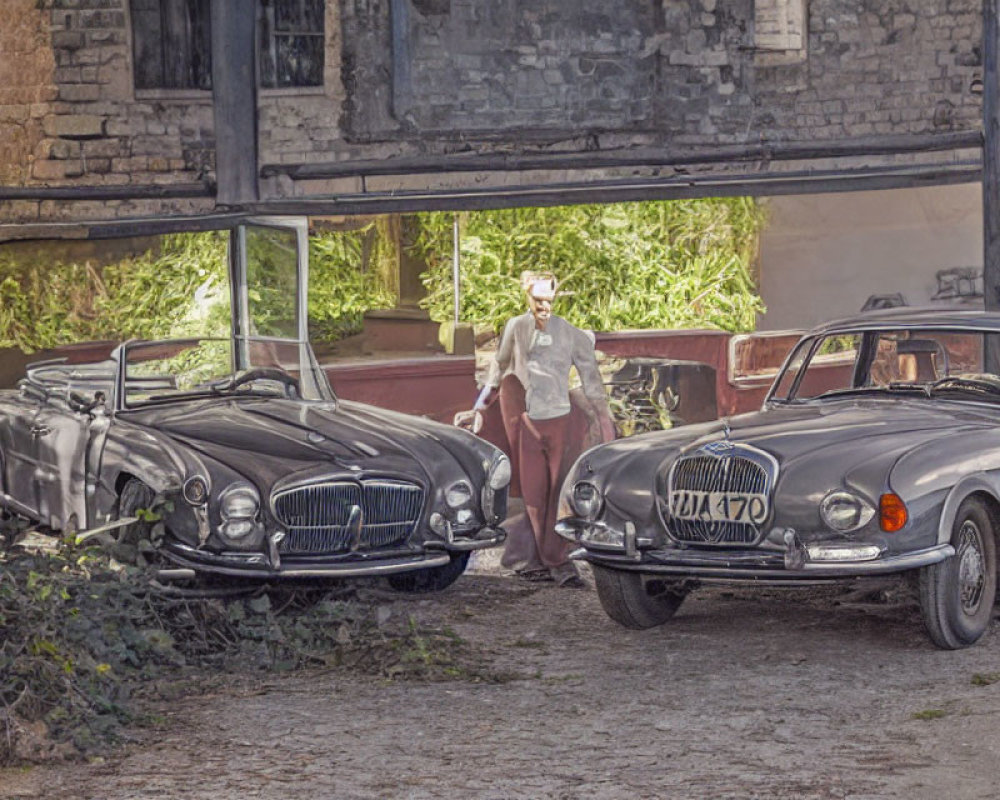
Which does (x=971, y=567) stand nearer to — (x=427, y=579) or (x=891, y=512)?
(x=891, y=512)

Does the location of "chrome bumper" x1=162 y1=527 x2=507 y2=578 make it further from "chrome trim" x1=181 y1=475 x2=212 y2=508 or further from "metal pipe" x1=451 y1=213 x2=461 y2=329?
"metal pipe" x1=451 y1=213 x2=461 y2=329

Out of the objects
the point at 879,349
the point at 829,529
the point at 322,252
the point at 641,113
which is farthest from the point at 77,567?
the point at 641,113

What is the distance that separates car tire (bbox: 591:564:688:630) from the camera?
30.0 feet

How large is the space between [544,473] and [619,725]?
3.78 meters

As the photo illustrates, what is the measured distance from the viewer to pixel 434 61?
48.9ft

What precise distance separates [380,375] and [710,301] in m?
3.23

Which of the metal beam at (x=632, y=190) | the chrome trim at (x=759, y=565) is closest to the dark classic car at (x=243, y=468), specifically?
the chrome trim at (x=759, y=565)

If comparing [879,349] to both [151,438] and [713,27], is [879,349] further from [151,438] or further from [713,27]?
[713,27]

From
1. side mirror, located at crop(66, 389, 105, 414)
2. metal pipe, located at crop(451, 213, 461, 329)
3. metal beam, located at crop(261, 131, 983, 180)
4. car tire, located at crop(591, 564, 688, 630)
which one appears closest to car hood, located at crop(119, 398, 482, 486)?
side mirror, located at crop(66, 389, 105, 414)

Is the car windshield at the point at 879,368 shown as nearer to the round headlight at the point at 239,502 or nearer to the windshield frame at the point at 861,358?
the windshield frame at the point at 861,358

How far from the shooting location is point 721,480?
855cm

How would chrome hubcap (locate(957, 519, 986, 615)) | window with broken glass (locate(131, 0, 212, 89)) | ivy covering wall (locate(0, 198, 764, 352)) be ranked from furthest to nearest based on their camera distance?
1. window with broken glass (locate(131, 0, 212, 89))
2. ivy covering wall (locate(0, 198, 764, 352))
3. chrome hubcap (locate(957, 519, 986, 615))

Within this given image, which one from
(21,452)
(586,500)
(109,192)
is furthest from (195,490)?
(109,192)

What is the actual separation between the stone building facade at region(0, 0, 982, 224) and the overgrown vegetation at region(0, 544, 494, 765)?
579 centimetres
